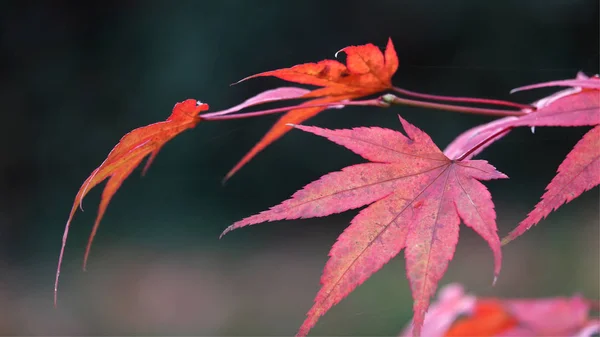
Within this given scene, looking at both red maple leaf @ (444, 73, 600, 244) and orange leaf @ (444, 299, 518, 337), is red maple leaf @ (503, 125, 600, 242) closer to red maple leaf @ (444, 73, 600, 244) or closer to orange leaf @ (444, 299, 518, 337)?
red maple leaf @ (444, 73, 600, 244)

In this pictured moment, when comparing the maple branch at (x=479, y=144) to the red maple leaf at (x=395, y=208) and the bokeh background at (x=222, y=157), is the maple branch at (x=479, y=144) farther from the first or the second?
the bokeh background at (x=222, y=157)

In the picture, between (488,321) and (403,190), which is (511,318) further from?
(403,190)

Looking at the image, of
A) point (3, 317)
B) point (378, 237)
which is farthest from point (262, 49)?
point (378, 237)

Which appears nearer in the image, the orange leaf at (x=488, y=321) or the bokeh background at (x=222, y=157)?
the orange leaf at (x=488, y=321)

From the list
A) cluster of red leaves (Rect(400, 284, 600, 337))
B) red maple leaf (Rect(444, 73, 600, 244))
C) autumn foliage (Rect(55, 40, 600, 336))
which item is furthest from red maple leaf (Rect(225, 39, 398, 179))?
cluster of red leaves (Rect(400, 284, 600, 337))

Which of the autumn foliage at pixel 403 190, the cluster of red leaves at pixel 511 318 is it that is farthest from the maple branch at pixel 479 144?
the cluster of red leaves at pixel 511 318

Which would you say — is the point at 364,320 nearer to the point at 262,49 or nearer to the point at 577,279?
the point at 577,279
